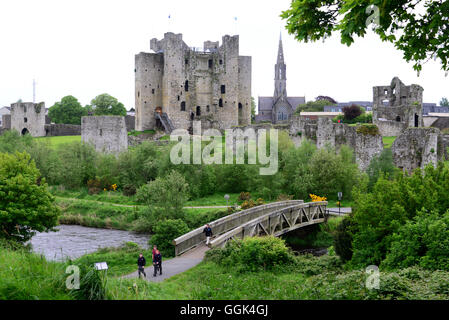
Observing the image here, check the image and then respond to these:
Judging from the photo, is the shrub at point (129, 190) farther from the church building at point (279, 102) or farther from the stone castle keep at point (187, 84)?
the church building at point (279, 102)

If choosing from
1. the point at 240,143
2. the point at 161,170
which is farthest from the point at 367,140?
the point at 161,170

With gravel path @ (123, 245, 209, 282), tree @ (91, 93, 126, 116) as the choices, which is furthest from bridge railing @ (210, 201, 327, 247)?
tree @ (91, 93, 126, 116)

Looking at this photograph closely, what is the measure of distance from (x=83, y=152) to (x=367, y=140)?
25522mm

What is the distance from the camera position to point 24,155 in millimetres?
27406

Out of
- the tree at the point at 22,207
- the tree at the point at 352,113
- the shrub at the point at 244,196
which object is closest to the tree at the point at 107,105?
the tree at the point at 352,113

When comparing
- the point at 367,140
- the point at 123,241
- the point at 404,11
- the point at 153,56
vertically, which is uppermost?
the point at 153,56

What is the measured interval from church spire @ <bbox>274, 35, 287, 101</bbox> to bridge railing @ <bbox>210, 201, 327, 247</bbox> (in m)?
88.4

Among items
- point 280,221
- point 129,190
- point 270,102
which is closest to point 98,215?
point 129,190

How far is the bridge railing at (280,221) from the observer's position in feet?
71.9

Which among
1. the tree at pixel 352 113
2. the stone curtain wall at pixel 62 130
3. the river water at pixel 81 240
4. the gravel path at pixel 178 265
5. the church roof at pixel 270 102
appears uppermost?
the church roof at pixel 270 102

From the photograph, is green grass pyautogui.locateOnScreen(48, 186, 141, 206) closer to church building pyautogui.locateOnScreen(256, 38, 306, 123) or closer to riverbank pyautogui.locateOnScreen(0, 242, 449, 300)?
riverbank pyautogui.locateOnScreen(0, 242, 449, 300)

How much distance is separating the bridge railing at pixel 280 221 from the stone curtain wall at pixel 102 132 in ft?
81.6
